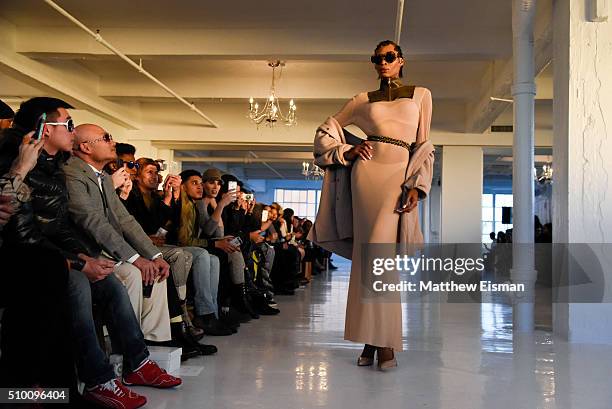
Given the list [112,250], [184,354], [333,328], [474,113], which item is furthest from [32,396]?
[474,113]

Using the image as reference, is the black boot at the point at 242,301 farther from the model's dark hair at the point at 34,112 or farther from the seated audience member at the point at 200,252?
the model's dark hair at the point at 34,112

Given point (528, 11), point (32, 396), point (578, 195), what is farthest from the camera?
point (528, 11)

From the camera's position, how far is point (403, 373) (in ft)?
10.7

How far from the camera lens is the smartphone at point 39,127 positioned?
2.32 metres

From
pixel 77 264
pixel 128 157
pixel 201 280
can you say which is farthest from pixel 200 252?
pixel 77 264

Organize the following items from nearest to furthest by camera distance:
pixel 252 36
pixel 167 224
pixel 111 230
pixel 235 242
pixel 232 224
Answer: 1. pixel 111 230
2. pixel 167 224
3. pixel 235 242
4. pixel 232 224
5. pixel 252 36

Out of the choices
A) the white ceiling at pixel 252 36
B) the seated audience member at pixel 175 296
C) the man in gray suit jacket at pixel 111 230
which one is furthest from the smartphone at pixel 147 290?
→ the white ceiling at pixel 252 36

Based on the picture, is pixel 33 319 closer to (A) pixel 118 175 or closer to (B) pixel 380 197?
(A) pixel 118 175

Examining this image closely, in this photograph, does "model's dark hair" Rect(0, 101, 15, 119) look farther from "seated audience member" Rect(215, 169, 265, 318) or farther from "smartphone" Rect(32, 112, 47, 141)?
"seated audience member" Rect(215, 169, 265, 318)

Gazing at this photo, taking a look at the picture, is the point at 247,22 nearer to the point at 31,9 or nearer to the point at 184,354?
the point at 31,9

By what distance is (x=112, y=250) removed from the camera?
284 cm

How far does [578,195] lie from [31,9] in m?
6.25

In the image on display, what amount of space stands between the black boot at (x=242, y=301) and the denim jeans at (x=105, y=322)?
2.61 m
